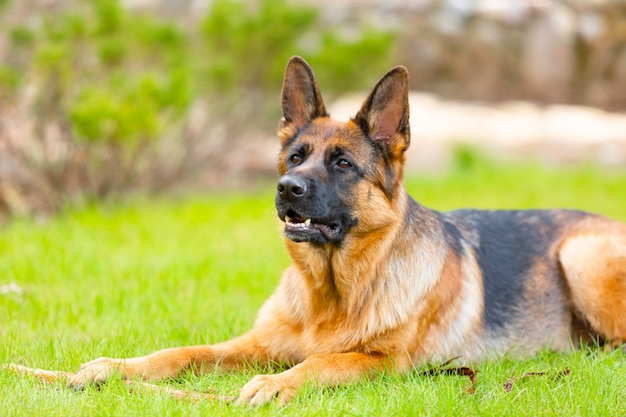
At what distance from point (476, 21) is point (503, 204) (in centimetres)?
603

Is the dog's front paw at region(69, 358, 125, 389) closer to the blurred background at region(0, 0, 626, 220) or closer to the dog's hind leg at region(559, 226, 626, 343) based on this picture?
the dog's hind leg at region(559, 226, 626, 343)

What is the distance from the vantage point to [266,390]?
396 cm

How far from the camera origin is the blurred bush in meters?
9.04

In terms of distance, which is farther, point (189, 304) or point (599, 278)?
point (189, 304)

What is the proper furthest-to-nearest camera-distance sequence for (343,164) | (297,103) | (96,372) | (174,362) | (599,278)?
(599,278)
(297,103)
(343,164)
(174,362)
(96,372)

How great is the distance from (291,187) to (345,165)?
0.47m

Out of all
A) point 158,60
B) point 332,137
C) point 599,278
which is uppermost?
point 158,60

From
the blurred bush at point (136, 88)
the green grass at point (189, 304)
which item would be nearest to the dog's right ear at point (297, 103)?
the green grass at point (189, 304)

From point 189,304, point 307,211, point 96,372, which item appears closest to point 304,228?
point 307,211

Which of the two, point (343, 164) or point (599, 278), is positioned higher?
point (343, 164)

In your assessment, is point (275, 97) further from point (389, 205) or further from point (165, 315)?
point (389, 205)

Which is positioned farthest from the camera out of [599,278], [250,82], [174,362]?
[250,82]

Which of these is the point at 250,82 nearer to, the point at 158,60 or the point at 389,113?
the point at 158,60

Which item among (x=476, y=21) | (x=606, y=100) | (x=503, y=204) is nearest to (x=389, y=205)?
(x=503, y=204)
